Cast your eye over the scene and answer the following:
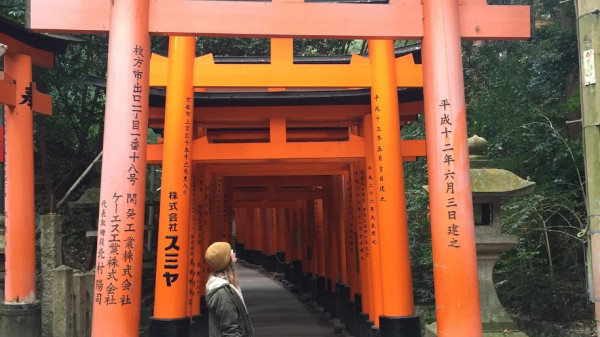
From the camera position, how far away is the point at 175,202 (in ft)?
26.6

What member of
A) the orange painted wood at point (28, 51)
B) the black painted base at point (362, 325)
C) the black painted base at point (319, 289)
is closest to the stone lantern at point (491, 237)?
the black painted base at point (362, 325)

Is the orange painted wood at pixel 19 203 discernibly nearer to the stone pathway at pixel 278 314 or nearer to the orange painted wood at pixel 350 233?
→ the orange painted wood at pixel 350 233

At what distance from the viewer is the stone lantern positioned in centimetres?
621

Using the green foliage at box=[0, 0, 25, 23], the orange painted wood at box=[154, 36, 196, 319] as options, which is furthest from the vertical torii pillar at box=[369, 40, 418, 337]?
the green foliage at box=[0, 0, 25, 23]

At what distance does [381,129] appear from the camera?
25.7 feet

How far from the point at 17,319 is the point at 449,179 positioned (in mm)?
6334

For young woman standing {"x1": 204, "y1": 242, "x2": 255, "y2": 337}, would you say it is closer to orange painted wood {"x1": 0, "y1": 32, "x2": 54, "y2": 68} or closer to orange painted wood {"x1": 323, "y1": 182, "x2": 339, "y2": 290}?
orange painted wood {"x1": 0, "y1": 32, "x2": 54, "y2": 68}

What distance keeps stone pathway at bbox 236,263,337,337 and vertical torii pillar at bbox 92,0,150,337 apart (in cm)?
873

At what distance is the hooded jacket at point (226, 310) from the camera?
3.48 m

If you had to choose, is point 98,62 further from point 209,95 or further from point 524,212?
point 524,212

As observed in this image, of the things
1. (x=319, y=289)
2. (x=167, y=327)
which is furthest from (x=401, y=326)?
(x=319, y=289)

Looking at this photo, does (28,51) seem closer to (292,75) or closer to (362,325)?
(292,75)

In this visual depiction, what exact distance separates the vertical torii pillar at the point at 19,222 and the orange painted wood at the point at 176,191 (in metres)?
1.88

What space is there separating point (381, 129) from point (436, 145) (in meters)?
2.75
